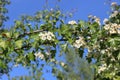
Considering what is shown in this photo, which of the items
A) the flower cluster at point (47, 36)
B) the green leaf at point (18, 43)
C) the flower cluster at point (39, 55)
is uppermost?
the flower cluster at point (47, 36)

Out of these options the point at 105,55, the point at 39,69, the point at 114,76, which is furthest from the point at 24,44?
the point at 39,69

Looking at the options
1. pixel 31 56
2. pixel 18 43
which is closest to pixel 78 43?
pixel 31 56

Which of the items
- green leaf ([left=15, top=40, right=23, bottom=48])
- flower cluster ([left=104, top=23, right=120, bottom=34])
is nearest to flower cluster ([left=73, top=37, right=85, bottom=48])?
flower cluster ([left=104, top=23, right=120, bottom=34])

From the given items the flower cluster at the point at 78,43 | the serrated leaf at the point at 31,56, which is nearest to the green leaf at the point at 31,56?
the serrated leaf at the point at 31,56

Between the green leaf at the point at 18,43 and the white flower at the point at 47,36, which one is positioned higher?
the white flower at the point at 47,36

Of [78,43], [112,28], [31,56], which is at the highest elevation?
[112,28]

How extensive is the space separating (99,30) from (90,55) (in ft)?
1.91

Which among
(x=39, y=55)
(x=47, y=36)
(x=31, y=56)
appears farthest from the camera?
(x=39, y=55)

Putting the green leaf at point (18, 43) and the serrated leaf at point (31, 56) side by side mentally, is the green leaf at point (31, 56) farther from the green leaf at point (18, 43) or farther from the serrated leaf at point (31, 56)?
the green leaf at point (18, 43)

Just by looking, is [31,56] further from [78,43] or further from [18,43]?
[78,43]

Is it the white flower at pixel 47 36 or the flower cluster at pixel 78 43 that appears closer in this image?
the white flower at pixel 47 36

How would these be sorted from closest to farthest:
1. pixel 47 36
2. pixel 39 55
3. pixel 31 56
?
pixel 47 36, pixel 31 56, pixel 39 55

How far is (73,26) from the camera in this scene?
5191 millimetres

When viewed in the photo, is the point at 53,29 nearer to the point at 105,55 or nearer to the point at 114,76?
the point at 105,55
